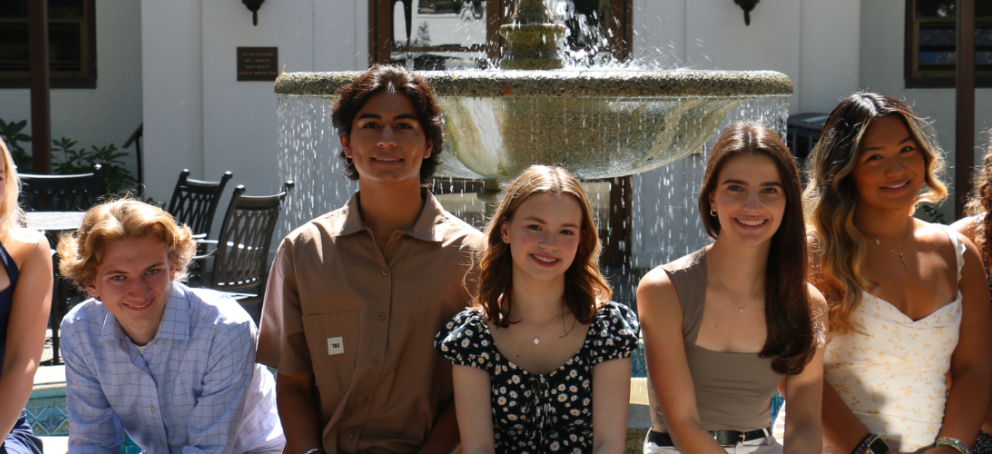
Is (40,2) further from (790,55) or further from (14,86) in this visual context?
(790,55)

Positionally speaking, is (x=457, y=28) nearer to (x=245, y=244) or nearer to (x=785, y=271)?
(x=245, y=244)

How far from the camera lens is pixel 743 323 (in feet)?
7.59

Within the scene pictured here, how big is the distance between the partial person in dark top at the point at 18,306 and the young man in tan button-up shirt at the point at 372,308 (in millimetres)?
659

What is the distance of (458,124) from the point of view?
11.3 feet

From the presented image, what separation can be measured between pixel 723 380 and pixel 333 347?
1.02 meters

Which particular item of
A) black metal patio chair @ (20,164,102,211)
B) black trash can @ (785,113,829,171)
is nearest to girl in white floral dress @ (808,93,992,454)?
black trash can @ (785,113,829,171)

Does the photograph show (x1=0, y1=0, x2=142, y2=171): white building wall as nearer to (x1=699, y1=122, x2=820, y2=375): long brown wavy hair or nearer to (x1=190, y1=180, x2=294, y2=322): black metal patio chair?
(x1=190, y1=180, x2=294, y2=322): black metal patio chair

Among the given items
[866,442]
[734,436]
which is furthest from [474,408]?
[866,442]

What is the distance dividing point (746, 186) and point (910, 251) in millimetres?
596

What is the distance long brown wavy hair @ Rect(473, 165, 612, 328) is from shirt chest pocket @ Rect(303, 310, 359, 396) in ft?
1.12

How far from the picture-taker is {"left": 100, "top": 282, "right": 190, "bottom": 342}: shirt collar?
238 centimetres

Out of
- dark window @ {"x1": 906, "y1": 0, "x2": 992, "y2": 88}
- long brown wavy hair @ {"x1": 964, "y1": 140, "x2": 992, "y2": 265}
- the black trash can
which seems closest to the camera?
long brown wavy hair @ {"x1": 964, "y1": 140, "x2": 992, "y2": 265}

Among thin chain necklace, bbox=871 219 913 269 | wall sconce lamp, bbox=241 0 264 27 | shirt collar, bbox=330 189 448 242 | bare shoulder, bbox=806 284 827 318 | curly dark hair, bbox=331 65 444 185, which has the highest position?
wall sconce lamp, bbox=241 0 264 27

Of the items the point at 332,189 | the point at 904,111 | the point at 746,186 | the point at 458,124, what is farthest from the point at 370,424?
the point at 332,189
